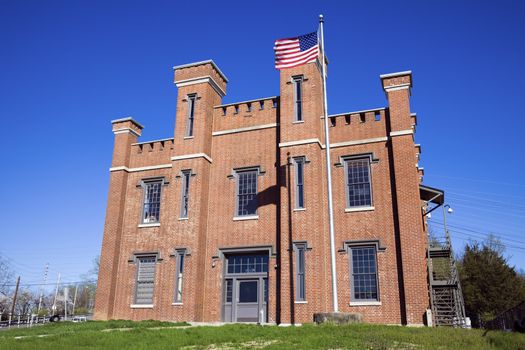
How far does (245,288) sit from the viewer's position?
2081 cm

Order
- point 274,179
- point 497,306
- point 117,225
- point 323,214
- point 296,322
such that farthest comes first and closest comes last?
point 497,306, point 117,225, point 274,179, point 323,214, point 296,322

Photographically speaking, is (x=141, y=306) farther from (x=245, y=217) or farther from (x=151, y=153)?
(x=151, y=153)

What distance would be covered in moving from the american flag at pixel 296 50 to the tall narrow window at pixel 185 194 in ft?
22.9

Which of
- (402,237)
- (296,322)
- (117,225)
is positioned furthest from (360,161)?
(117,225)

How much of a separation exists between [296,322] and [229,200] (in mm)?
6525

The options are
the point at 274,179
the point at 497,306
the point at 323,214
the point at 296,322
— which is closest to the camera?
the point at 296,322

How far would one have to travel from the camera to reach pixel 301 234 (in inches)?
768

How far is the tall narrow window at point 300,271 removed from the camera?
62.1 feet

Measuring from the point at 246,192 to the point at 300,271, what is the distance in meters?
4.72

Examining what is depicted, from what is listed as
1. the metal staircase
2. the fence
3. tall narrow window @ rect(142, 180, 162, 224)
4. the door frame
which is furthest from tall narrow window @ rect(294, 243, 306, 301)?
the fence

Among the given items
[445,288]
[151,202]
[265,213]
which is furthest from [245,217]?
[445,288]

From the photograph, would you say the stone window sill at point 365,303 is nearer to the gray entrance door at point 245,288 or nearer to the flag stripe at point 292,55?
the gray entrance door at point 245,288

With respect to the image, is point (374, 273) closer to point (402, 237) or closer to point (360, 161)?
point (402, 237)

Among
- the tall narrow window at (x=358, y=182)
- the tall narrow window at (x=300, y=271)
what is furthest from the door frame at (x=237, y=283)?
the tall narrow window at (x=358, y=182)
